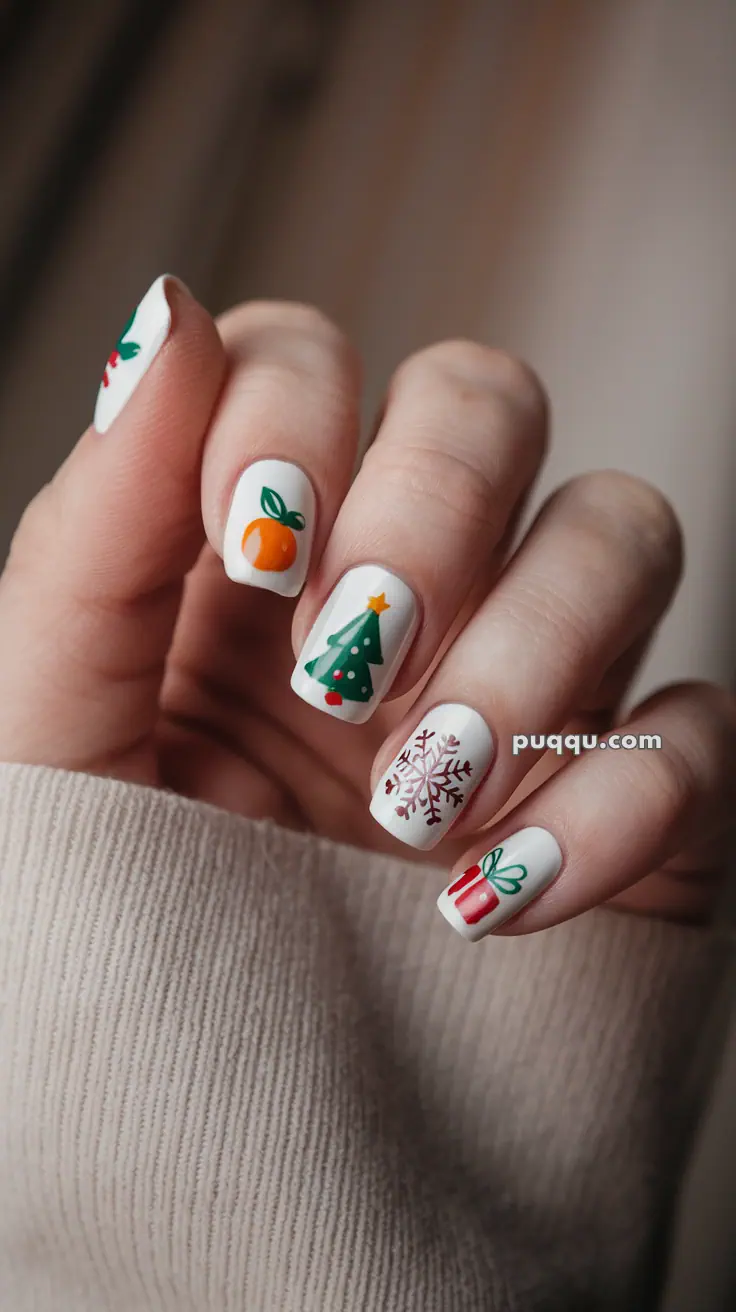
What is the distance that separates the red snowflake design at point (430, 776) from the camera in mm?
441

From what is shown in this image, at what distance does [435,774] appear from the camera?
1.45 feet

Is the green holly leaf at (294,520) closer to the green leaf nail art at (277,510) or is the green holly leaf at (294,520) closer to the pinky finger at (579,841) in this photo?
the green leaf nail art at (277,510)

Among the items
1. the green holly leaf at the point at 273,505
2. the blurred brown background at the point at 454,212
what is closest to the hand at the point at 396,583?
the green holly leaf at the point at 273,505

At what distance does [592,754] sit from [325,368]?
22cm

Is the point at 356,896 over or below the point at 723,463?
below

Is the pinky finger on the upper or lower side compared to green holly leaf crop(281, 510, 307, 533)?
lower

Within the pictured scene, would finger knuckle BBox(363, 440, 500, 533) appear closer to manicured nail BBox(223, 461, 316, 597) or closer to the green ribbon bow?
manicured nail BBox(223, 461, 316, 597)

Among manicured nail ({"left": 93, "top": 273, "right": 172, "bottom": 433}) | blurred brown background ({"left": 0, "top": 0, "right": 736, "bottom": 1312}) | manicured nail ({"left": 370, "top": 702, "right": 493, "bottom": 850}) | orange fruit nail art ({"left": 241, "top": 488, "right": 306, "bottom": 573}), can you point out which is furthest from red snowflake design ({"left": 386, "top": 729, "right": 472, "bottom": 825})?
blurred brown background ({"left": 0, "top": 0, "right": 736, "bottom": 1312})

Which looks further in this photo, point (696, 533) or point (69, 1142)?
point (696, 533)

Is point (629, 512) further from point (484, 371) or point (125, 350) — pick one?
point (125, 350)

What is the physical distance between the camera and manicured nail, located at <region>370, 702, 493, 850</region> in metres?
0.44

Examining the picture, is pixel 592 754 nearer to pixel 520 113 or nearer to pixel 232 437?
pixel 232 437

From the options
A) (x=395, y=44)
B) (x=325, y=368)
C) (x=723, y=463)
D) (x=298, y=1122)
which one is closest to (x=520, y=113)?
(x=395, y=44)

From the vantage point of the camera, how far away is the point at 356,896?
556 mm
